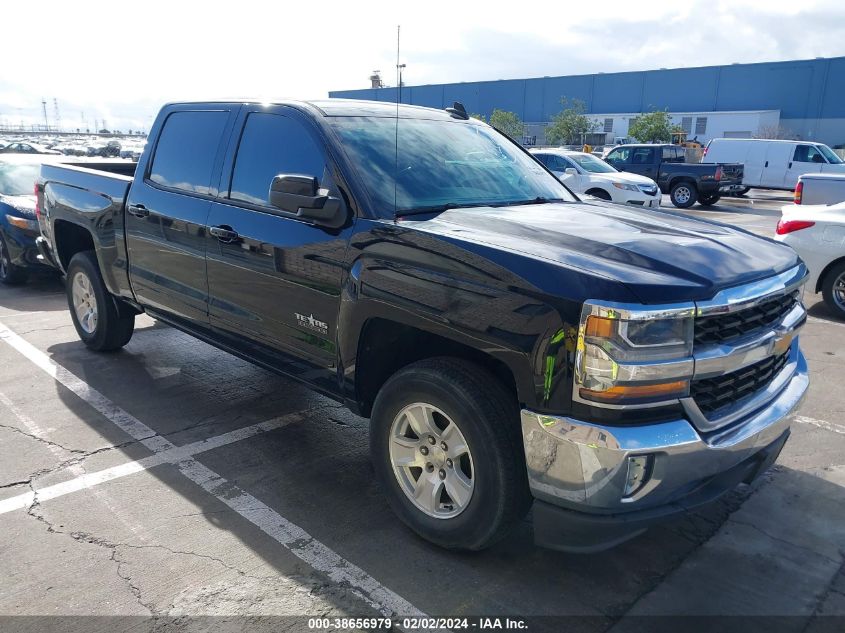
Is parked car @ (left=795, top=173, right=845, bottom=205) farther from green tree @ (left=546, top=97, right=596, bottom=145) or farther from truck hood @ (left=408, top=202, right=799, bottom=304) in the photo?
green tree @ (left=546, top=97, right=596, bottom=145)

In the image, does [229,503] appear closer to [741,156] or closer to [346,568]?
[346,568]

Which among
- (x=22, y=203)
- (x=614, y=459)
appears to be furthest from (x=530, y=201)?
(x=22, y=203)

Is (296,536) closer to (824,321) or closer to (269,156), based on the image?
(269,156)

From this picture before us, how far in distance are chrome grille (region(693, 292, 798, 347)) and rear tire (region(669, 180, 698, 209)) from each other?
19.5 metres

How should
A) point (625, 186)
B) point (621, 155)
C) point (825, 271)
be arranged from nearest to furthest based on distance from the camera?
point (825, 271), point (625, 186), point (621, 155)

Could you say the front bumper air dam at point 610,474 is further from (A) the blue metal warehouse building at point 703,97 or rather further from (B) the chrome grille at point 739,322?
(A) the blue metal warehouse building at point 703,97

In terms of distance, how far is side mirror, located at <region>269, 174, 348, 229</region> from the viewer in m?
3.32

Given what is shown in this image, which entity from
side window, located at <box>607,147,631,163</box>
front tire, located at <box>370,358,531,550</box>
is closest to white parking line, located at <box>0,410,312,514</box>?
front tire, located at <box>370,358,531,550</box>

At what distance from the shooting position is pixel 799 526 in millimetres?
3459

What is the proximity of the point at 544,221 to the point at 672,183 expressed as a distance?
1986 cm

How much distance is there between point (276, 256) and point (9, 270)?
22.5 feet

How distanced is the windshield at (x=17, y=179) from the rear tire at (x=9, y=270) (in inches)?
29.3

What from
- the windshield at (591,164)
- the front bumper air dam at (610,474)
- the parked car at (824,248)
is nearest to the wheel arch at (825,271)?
the parked car at (824,248)

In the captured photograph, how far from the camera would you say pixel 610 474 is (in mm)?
2459
